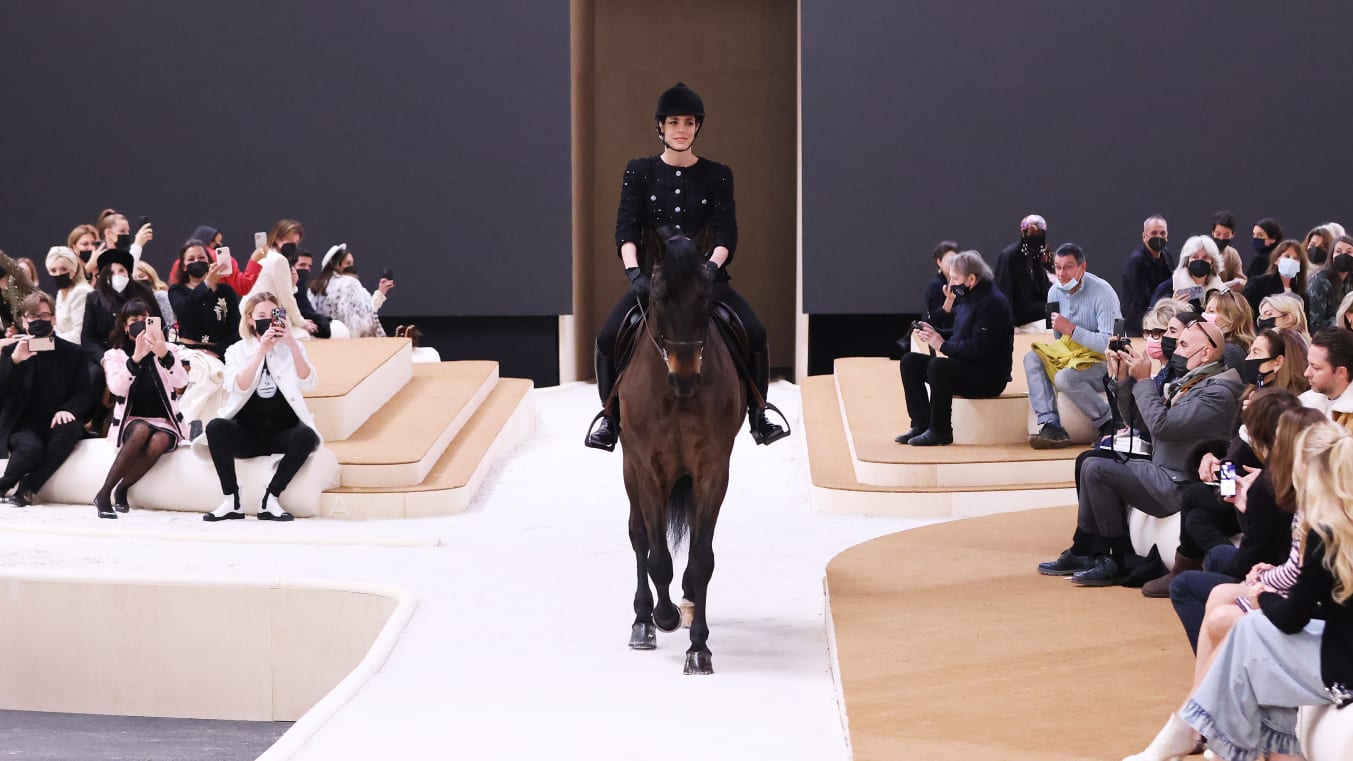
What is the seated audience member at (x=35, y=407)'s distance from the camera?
8531 mm

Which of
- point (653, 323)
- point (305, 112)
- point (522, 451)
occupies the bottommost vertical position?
point (522, 451)

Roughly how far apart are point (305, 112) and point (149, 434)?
590 centimetres

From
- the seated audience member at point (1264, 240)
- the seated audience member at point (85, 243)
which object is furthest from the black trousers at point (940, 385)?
the seated audience member at point (85, 243)

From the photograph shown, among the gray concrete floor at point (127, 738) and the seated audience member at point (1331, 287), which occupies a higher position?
the seated audience member at point (1331, 287)

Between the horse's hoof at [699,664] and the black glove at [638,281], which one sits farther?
the black glove at [638,281]

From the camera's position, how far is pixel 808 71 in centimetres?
1328

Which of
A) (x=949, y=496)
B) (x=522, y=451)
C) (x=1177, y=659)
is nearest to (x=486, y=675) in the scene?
(x=1177, y=659)

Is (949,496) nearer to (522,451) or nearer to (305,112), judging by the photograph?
(522,451)

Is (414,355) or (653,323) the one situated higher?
(653,323)

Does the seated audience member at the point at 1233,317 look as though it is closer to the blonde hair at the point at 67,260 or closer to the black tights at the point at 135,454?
the black tights at the point at 135,454

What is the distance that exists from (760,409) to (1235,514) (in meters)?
1.74

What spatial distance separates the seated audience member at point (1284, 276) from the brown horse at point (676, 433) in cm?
553

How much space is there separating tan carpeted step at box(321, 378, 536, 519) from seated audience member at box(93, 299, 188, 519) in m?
1.00

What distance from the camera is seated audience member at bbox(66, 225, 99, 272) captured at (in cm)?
1052
